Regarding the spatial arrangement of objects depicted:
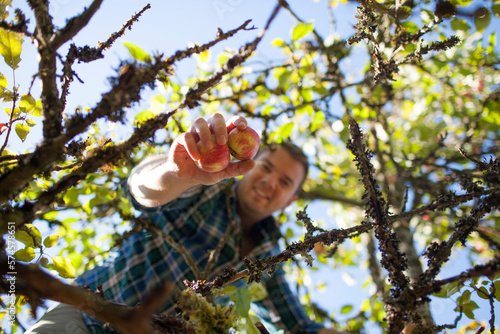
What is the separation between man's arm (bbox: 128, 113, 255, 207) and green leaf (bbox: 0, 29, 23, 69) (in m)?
0.59

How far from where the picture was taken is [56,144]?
2.23 feet

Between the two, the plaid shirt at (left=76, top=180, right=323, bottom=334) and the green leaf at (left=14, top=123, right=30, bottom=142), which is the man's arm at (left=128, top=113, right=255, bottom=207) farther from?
the green leaf at (left=14, top=123, right=30, bottom=142)

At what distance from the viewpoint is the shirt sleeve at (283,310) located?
2.36 meters

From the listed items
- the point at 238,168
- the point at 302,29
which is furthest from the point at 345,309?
the point at 302,29

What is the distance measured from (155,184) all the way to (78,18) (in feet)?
2.78

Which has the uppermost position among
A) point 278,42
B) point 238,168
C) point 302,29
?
point 278,42

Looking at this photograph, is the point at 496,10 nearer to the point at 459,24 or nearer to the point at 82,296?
the point at 459,24

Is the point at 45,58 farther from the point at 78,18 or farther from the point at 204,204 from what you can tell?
the point at 204,204

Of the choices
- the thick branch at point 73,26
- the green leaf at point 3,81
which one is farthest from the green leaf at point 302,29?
the green leaf at point 3,81

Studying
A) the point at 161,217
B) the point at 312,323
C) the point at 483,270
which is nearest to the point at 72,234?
the point at 161,217

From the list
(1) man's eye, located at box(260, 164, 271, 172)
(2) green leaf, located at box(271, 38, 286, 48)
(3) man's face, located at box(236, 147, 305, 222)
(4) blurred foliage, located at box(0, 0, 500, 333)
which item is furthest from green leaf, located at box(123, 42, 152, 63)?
(1) man's eye, located at box(260, 164, 271, 172)

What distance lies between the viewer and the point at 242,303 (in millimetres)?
1161

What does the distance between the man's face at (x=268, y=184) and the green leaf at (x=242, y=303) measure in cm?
141

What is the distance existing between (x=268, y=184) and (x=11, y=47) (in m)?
1.98
